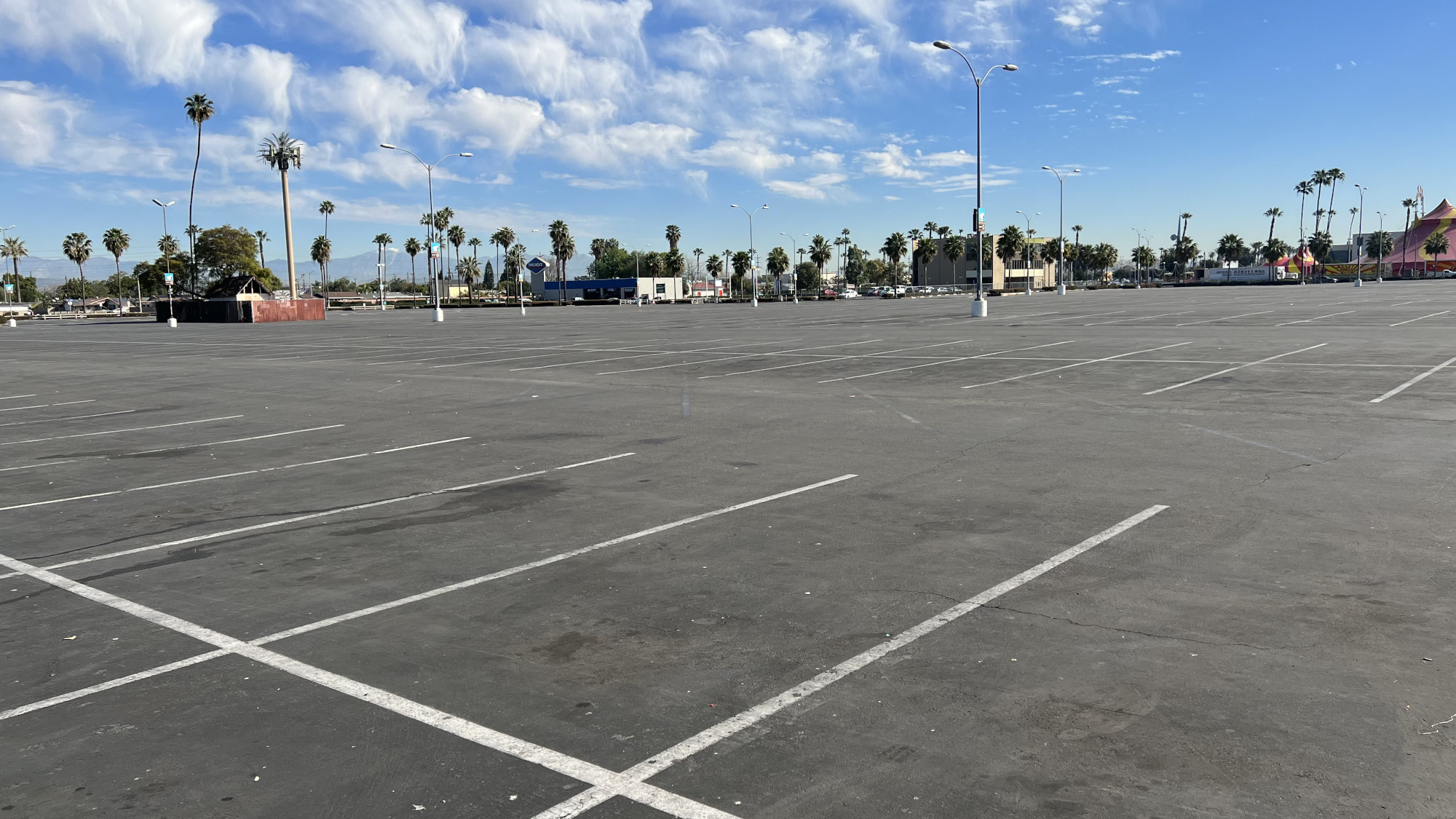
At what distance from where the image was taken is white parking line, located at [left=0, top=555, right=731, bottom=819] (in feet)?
12.4

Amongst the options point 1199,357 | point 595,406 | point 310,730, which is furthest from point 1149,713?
point 1199,357

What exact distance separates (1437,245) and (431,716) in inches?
8488

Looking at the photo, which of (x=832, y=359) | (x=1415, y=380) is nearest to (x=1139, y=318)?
(x=832, y=359)

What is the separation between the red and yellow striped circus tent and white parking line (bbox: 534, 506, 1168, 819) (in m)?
214

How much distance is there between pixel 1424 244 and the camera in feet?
581

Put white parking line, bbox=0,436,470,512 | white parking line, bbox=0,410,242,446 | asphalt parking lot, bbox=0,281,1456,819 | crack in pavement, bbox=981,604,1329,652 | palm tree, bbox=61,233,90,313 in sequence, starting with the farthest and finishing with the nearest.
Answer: palm tree, bbox=61,233,90,313 → white parking line, bbox=0,410,242,446 → white parking line, bbox=0,436,470,512 → crack in pavement, bbox=981,604,1329,652 → asphalt parking lot, bbox=0,281,1456,819

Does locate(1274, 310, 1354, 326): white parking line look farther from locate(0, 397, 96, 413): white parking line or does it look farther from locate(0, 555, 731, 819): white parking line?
locate(0, 555, 731, 819): white parking line

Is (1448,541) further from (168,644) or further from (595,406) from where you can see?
(595,406)

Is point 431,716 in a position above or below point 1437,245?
below

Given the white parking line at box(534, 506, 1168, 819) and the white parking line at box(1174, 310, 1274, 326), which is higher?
the white parking line at box(1174, 310, 1274, 326)

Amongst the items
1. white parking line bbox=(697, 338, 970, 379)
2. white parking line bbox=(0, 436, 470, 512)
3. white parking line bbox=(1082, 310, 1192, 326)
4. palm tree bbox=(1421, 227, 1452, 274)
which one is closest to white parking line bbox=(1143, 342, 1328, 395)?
white parking line bbox=(697, 338, 970, 379)

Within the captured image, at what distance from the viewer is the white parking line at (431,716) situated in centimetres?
379

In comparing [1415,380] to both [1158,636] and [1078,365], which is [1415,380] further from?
[1158,636]

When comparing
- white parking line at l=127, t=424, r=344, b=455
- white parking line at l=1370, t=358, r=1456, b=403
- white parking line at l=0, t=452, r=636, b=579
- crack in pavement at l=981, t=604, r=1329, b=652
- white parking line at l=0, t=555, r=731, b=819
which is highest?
white parking line at l=1370, t=358, r=1456, b=403
